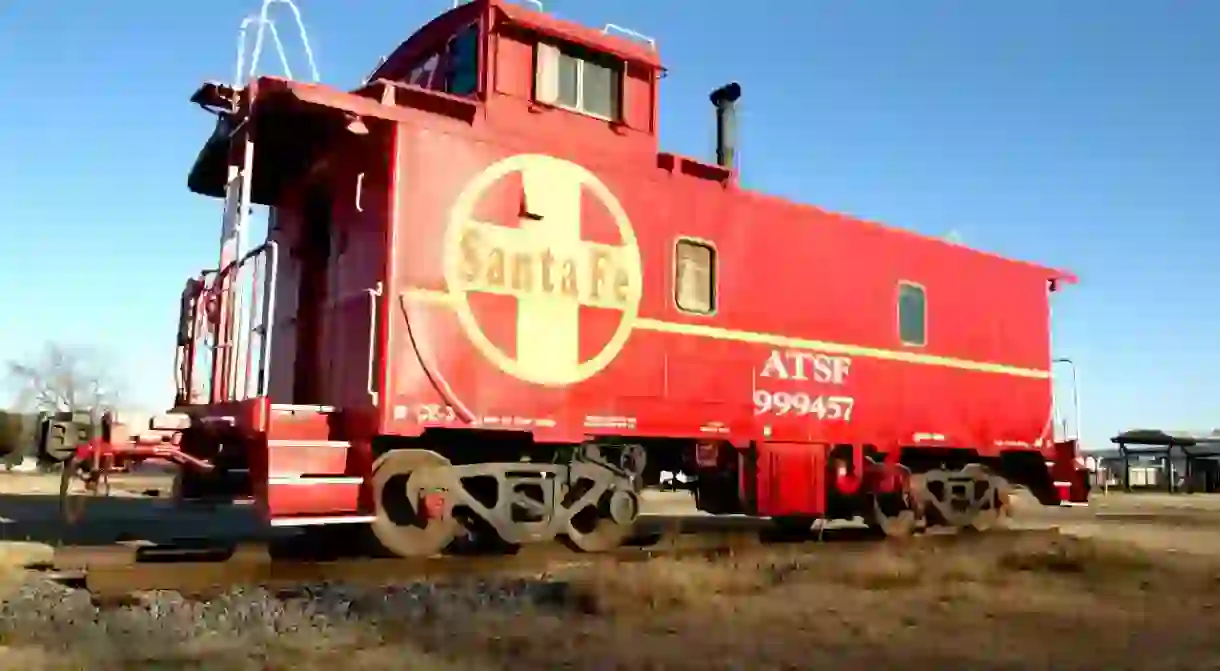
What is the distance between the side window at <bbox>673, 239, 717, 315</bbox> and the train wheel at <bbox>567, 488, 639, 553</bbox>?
6.80 ft

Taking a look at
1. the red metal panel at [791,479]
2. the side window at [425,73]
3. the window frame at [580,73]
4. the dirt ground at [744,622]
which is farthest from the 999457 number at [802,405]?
the side window at [425,73]

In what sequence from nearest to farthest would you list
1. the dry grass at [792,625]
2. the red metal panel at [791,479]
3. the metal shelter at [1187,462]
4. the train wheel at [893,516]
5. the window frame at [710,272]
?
the dry grass at [792,625] < the window frame at [710,272] < the red metal panel at [791,479] < the train wheel at [893,516] < the metal shelter at [1187,462]

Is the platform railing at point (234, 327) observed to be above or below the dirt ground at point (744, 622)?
above

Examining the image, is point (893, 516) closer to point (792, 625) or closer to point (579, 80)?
point (579, 80)

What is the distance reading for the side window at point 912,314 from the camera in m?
12.8

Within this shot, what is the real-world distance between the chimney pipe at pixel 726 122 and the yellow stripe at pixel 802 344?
7.65 feet

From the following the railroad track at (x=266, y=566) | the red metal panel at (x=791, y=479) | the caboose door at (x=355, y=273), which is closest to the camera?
the railroad track at (x=266, y=566)

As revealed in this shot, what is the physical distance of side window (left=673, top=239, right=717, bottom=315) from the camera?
10.4 metres

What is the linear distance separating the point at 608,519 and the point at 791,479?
2.39 meters

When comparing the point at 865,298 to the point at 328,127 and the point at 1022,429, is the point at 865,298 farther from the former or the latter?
the point at 328,127

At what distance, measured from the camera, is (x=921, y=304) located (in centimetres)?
1302

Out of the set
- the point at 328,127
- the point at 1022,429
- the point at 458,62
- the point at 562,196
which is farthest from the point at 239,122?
the point at 1022,429

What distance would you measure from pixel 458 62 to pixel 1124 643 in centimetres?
766

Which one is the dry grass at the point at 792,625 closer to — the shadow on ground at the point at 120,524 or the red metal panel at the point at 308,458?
the red metal panel at the point at 308,458
